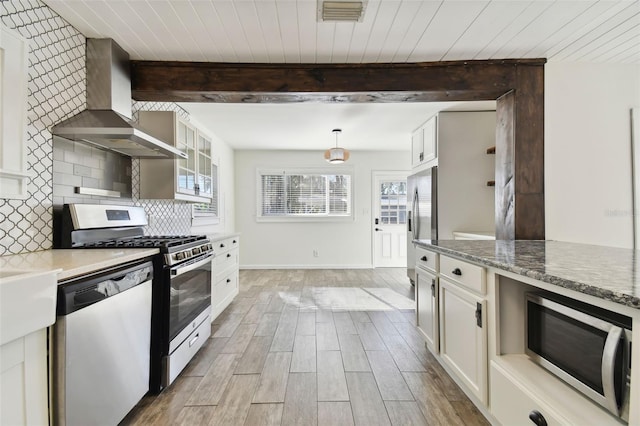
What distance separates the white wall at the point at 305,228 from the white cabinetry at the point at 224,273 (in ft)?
6.95

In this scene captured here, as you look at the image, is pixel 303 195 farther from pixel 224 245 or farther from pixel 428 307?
pixel 428 307

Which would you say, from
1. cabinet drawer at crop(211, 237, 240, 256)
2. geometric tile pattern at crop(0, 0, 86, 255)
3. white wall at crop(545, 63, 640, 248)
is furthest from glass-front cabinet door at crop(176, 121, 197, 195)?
white wall at crop(545, 63, 640, 248)

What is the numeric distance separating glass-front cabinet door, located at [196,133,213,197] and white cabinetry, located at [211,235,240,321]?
644 mm

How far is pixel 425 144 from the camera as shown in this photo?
4023 mm

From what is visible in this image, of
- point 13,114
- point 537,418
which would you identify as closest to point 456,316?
point 537,418

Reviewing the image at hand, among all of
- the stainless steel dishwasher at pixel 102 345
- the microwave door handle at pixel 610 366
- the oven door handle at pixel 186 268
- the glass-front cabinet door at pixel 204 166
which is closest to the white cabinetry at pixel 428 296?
the microwave door handle at pixel 610 366

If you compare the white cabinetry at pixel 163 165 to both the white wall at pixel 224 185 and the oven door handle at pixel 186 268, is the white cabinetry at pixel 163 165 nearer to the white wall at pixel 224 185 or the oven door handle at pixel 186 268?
the oven door handle at pixel 186 268

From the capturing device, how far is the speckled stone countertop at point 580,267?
2.85 feet

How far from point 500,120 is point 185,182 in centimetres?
301

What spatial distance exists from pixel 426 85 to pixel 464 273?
159cm

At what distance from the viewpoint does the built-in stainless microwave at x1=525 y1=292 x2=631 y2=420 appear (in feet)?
3.02

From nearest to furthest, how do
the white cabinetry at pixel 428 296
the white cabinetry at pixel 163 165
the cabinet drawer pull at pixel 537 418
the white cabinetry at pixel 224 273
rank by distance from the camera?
the cabinet drawer pull at pixel 537 418
the white cabinetry at pixel 428 296
the white cabinetry at pixel 163 165
the white cabinetry at pixel 224 273

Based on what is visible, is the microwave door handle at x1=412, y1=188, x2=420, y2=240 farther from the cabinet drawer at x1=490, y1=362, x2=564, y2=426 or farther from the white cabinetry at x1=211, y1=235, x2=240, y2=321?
the cabinet drawer at x1=490, y1=362, x2=564, y2=426

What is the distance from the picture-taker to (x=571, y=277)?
1015mm
